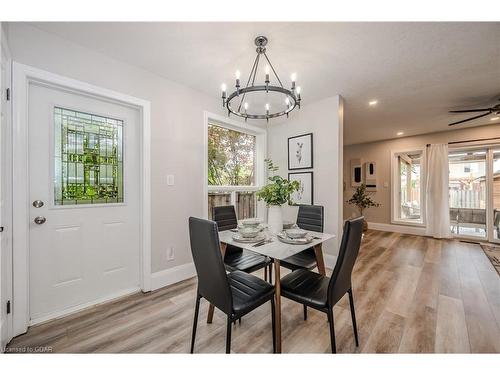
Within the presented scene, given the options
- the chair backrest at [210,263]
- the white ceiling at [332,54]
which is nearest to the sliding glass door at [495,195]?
the white ceiling at [332,54]

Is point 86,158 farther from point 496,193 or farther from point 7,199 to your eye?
point 496,193

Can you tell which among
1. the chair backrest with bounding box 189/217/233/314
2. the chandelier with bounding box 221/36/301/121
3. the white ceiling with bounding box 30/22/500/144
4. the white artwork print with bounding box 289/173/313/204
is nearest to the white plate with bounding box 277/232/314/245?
the chair backrest with bounding box 189/217/233/314

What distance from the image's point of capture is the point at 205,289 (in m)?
1.36

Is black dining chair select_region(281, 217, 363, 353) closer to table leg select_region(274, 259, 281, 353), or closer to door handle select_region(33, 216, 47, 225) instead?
table leg select_region(274, 259, 281, 353)

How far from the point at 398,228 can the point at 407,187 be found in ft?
3.61

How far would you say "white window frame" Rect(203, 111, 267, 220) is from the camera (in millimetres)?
2775

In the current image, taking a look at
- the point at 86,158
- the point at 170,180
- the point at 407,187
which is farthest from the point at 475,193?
the point at 86,158

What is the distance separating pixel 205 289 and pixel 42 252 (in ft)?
5.00

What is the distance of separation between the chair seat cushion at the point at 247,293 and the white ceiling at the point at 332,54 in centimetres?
200

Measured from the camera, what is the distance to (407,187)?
5.22 metres

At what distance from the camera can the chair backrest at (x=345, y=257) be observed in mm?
1188
